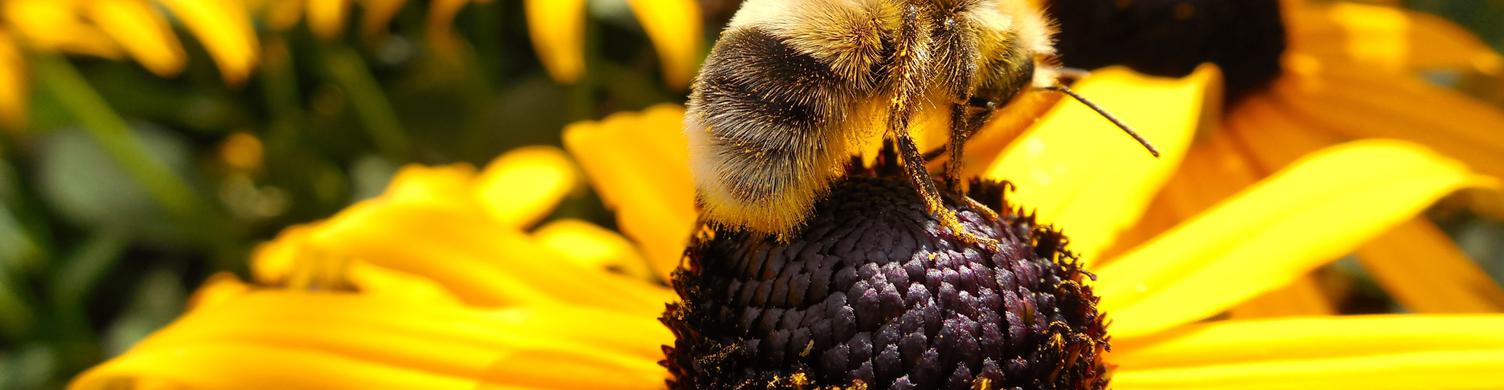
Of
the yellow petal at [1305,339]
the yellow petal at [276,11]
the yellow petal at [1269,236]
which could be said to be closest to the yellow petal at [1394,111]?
the yellow petal at [1269,236]

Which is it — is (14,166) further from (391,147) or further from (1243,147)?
(1243,147)

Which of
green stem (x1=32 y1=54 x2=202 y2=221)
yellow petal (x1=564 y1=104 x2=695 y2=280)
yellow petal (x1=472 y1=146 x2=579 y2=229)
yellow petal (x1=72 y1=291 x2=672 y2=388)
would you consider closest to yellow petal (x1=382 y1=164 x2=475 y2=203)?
→ yellow petal (x1=472 y1=146 x2=579 y2=229)

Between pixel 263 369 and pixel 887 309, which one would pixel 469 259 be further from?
pixel 887 309

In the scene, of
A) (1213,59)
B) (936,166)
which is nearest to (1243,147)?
(1213,59)

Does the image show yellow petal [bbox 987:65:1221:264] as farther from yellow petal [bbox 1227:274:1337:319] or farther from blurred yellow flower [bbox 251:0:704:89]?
blurred yellow flower [bbox 251:0:704:89]

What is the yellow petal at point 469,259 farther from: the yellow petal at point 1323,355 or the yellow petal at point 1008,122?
the yellow petal at point 1323,355

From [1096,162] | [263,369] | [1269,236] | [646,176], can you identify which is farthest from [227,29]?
[1269,236]

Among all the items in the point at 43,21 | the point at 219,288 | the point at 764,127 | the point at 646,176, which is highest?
the point at 43,21
